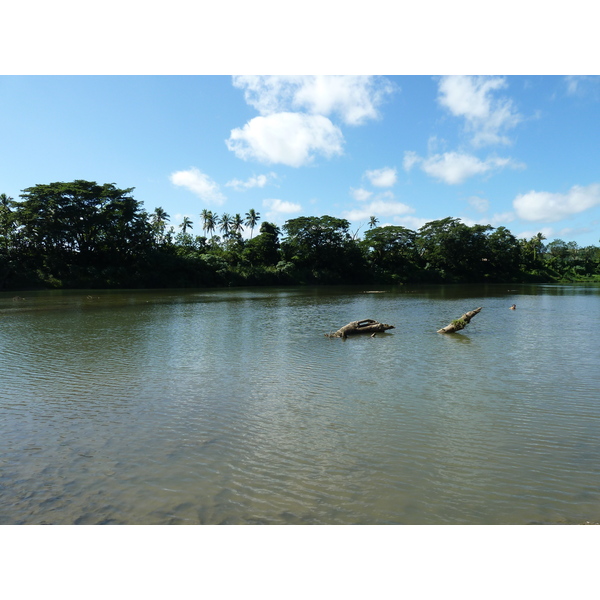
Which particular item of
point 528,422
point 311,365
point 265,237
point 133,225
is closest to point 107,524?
Result: point 528,422

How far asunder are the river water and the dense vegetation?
51196mm

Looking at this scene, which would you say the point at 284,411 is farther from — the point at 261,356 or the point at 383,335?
the point at 383,335

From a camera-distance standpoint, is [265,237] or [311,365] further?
[265,237]

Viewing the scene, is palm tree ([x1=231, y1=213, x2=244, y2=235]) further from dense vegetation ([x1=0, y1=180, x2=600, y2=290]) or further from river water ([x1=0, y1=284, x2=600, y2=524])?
river water ([x1=0, y1=284, x2=600, y2=524])

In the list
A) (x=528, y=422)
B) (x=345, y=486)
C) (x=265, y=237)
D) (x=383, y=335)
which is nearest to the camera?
(x=345, y=486)

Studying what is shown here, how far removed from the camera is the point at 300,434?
7215 mm

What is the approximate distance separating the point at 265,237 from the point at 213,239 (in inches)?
680

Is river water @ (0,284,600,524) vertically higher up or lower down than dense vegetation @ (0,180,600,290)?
lower down

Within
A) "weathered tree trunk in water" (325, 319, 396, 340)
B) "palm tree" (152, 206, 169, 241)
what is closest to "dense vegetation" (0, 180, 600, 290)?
"palm tree" (152, 206, 169, 241)

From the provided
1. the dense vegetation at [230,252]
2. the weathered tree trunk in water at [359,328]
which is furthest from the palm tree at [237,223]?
the weathered tree trunk in water at [359,328]

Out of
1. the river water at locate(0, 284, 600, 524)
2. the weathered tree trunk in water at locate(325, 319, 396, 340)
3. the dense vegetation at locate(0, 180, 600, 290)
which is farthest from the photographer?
the dense vegetation at locate(0, 180, 600, 290)

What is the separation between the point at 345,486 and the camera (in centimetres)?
534

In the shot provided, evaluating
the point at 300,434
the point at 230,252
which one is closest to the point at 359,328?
the point at 300,434

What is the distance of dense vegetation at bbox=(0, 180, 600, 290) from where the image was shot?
198ft
